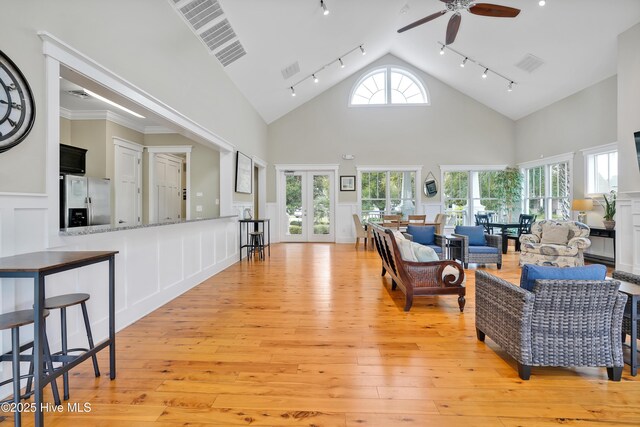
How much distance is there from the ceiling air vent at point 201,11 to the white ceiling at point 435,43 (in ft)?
0.53

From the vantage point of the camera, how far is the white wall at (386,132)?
9.19 m

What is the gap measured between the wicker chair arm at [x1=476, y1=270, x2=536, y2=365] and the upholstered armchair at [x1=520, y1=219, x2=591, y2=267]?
3347mm

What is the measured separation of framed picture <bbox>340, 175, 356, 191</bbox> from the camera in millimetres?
9336

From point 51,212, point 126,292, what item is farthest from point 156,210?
point 51,212

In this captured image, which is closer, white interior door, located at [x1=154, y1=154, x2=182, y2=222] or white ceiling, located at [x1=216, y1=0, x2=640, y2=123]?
white ceiling, located at [x1=216, y1=0, x2=640, y2=123]

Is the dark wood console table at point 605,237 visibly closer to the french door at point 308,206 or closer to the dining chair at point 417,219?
the dining chair at point 417,219

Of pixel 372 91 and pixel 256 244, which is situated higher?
pixel 372 91

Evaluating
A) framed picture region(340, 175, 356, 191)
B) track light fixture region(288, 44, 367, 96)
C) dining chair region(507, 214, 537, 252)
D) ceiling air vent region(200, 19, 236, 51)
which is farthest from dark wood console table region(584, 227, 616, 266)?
ceiling air vent region(200, 19, 236, 51)

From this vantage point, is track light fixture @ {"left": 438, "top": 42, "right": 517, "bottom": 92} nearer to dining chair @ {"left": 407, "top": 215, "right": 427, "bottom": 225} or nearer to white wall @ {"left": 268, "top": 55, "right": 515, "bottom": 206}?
white wall @ {"left": 268, "top": 55, "right": 515, "bottom": 206}

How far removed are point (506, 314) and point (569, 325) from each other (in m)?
0.35

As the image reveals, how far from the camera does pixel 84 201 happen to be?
200 inches

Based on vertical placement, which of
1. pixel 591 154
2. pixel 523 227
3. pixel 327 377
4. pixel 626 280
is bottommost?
pixel 327 377

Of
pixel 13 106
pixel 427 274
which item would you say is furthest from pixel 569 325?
pixel 13 106

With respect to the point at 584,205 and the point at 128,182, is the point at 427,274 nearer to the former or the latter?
the point at 584,205
